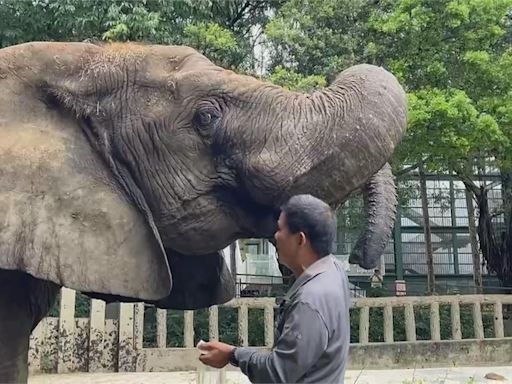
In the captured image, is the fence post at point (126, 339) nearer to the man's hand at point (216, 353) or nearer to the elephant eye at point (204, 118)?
the elephant eye at point (204, 118)

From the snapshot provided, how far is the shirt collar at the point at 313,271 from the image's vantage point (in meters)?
1.82

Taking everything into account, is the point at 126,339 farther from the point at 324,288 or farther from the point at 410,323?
the point at 324,288

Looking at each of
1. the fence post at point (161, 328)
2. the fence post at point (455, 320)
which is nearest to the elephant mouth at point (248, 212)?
the fence post at point (161, 328)

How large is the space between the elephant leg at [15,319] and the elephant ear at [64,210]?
0.81 feet

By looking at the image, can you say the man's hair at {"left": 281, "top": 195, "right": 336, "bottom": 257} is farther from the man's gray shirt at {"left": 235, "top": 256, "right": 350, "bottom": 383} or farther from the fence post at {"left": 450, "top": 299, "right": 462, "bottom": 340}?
the fence post at {"left": 450, "top": 299, "right": 462, "bottom": 340}

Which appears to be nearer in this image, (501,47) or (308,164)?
(308,164)

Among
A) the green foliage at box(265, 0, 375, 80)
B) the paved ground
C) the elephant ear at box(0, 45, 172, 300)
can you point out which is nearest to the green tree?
the green foliage at box(265, 0, 375, 80)

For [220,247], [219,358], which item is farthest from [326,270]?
[220,247]

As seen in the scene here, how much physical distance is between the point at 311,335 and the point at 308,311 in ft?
0.19

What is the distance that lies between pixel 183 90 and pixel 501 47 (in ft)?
34.7

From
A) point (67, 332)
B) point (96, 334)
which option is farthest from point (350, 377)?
point (67, 332)

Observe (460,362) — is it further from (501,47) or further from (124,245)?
(124,245)

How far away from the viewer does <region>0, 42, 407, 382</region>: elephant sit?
2.32 m

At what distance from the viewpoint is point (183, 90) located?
8.42 ft
